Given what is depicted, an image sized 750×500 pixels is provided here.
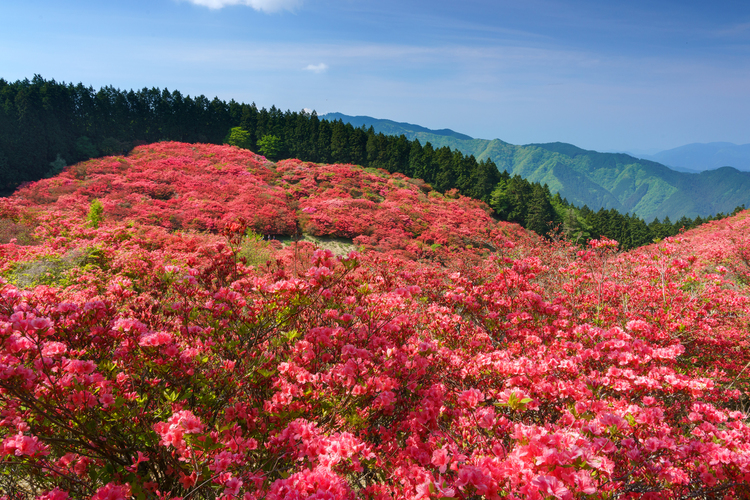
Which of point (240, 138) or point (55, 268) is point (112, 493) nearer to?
point (55, 268)

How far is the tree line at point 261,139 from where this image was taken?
78.8 feet

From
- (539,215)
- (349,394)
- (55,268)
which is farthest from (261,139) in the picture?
(349,394)

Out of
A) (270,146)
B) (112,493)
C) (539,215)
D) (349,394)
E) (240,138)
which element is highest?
(240,138)

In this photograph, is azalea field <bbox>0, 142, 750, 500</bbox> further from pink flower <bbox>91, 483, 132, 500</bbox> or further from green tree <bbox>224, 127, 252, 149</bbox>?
green tree <bbox>224, 127, 252, 149</bbox>

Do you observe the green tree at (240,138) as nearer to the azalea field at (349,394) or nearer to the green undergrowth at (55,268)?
the green undergrowth at (55,268)

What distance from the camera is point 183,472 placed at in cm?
196

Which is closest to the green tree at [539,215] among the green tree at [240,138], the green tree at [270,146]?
the green tree at [270,146]

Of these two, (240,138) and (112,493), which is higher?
(240,138)

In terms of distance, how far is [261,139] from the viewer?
3306 cm

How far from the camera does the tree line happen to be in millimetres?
24016

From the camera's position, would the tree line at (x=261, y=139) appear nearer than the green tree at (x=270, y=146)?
Yes

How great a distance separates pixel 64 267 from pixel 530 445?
8.92 metres

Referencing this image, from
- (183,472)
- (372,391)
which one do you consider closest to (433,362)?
(372,391)

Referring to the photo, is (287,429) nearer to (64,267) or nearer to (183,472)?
(183,472)
